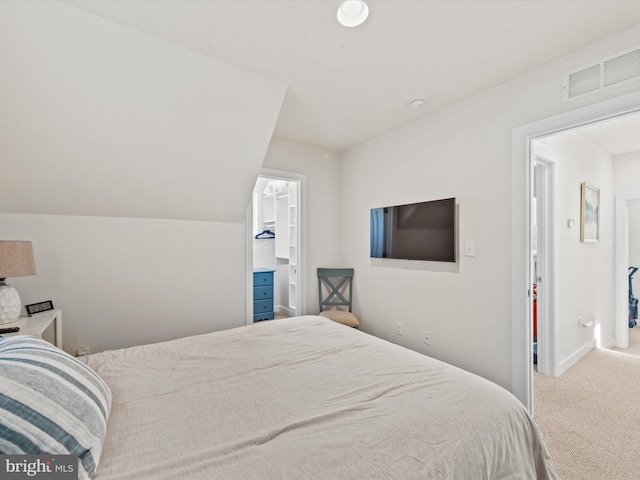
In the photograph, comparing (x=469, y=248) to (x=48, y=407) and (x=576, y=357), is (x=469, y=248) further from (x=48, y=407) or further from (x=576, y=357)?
(x=48, y=407)

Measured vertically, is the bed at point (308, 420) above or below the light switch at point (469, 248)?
below

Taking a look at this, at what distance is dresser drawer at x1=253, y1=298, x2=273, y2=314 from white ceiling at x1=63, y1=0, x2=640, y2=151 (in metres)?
2.94

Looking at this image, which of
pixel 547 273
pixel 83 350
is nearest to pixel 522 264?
pixel 547 273

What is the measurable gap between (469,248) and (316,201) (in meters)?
1.84

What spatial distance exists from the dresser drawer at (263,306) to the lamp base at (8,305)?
281cm

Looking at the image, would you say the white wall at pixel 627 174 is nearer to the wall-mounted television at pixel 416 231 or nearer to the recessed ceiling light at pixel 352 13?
the wall-mounted television at pixel 416 231

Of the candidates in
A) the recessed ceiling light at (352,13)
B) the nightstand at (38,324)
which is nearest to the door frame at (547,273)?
the recessed ceiling light at (352,13)

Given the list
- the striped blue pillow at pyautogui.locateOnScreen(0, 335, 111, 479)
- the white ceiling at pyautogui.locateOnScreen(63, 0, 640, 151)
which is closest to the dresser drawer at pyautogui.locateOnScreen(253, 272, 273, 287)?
the white ceiling at pyautogui.locateOnScreen(63, 0, 640, 151)

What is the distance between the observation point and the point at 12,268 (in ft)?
5.44

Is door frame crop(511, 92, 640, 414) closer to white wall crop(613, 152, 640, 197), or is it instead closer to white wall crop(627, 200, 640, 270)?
white wall crop(613, 152, 640, 197)

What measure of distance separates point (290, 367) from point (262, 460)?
0.66 metres

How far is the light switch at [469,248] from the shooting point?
2438 mm

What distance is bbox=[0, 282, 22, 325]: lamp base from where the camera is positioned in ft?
5.58

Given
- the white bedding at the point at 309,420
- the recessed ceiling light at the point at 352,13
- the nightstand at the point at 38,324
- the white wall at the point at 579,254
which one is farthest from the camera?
the white wall at the point at 579,254
